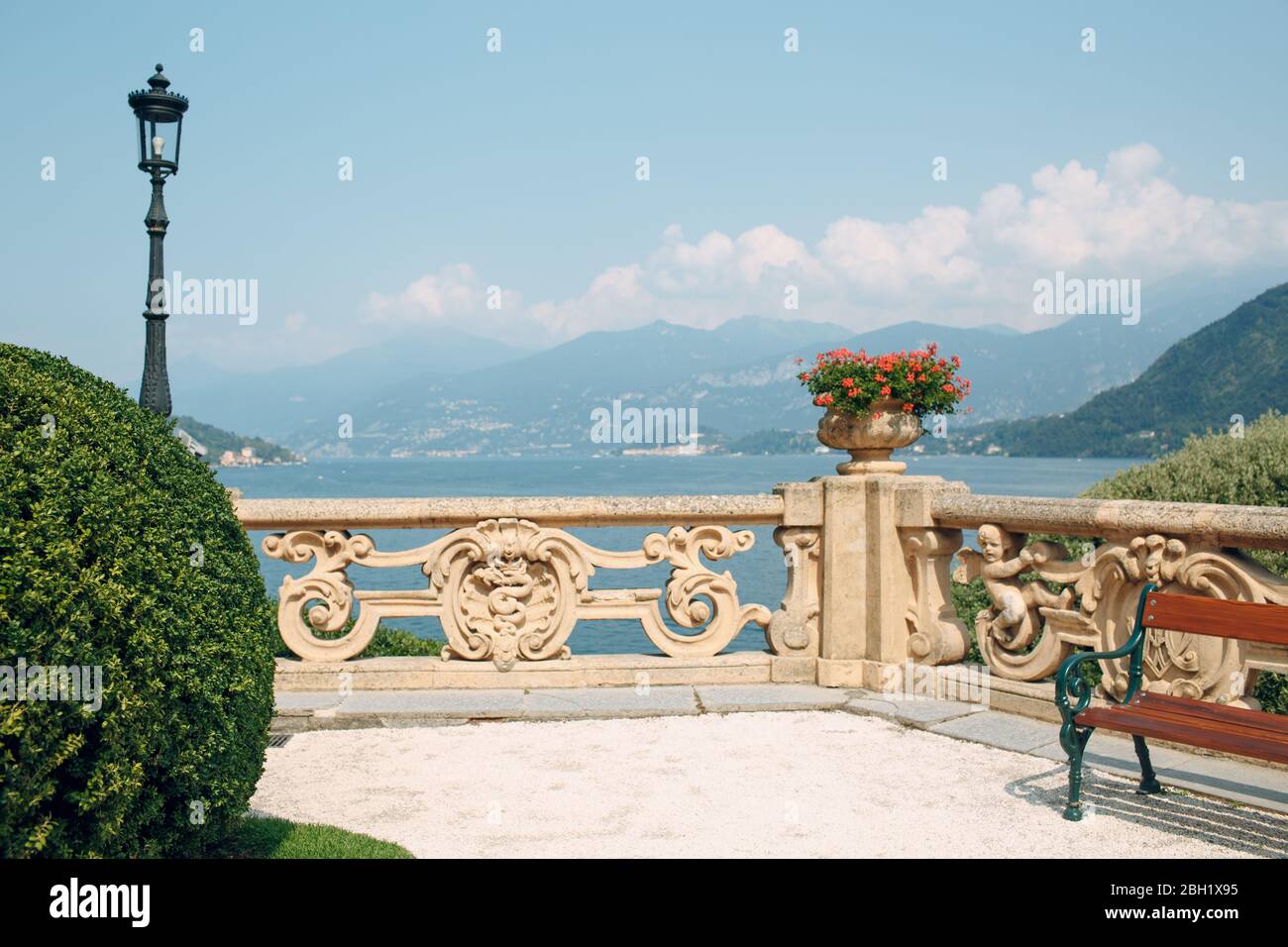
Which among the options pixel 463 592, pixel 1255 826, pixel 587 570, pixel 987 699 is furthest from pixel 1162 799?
pixel 463 592

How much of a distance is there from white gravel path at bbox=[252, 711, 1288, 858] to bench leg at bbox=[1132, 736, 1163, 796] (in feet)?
0.21

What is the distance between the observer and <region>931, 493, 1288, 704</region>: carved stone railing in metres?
5.48

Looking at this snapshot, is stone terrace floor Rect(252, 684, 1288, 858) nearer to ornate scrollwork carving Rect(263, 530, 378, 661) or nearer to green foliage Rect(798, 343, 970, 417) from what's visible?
ornate scrollwork carving Rect(263, 530, 378, 661)

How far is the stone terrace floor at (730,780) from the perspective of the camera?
4.70 m

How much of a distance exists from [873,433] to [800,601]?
3.93 ft

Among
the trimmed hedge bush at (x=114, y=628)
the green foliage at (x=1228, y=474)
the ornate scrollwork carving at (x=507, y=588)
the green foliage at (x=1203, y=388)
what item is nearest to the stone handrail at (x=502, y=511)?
the ornate scrollwork carving at (x=507, y=588)

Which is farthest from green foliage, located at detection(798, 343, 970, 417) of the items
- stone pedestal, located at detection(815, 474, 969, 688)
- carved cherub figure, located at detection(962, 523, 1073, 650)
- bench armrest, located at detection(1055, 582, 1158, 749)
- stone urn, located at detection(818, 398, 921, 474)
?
bench armrest, located at detection(1055, 582, 1158, 749)

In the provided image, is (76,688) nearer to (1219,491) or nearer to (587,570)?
(587,570)

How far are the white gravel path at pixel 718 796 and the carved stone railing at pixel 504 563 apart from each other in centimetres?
85

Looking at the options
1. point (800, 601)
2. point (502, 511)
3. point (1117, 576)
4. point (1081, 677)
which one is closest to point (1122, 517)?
point (1117, 576)

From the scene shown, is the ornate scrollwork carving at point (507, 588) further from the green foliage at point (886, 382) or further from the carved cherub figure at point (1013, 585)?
the carved cherub figure at point (1013, 585)

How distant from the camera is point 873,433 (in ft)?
24.3

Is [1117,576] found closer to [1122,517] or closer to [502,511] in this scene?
[1122,517]
